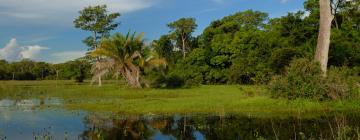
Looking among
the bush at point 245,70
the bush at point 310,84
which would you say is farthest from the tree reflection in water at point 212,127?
the bush at point 245,70

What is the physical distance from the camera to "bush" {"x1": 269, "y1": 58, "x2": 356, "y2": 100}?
58.9ft

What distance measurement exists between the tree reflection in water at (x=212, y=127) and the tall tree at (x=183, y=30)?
53.9 metres

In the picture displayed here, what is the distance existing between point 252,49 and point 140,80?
Result: 1534cm

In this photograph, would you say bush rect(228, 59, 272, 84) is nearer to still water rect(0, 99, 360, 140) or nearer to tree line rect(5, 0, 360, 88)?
tree line rect(5, 0, 360, 88)

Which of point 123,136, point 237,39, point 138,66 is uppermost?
point 237,39

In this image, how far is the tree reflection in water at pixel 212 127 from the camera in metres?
11.2

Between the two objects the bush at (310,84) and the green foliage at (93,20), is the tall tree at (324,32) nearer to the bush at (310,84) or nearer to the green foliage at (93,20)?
the bush at (310,84)

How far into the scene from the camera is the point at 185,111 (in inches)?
695

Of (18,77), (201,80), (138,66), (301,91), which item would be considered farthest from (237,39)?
(18,77)

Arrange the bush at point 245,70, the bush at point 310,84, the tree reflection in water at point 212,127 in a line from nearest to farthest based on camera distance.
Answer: the tree reflection in water at point 212,127, the bush at point 310,84, the bush at point 245,70

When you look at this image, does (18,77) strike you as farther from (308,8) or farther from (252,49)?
(308,8)

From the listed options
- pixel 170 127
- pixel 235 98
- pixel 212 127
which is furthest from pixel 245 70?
pixel 212 127

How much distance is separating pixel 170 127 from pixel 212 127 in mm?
1310

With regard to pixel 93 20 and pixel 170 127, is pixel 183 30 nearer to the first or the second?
pixel 93 20
